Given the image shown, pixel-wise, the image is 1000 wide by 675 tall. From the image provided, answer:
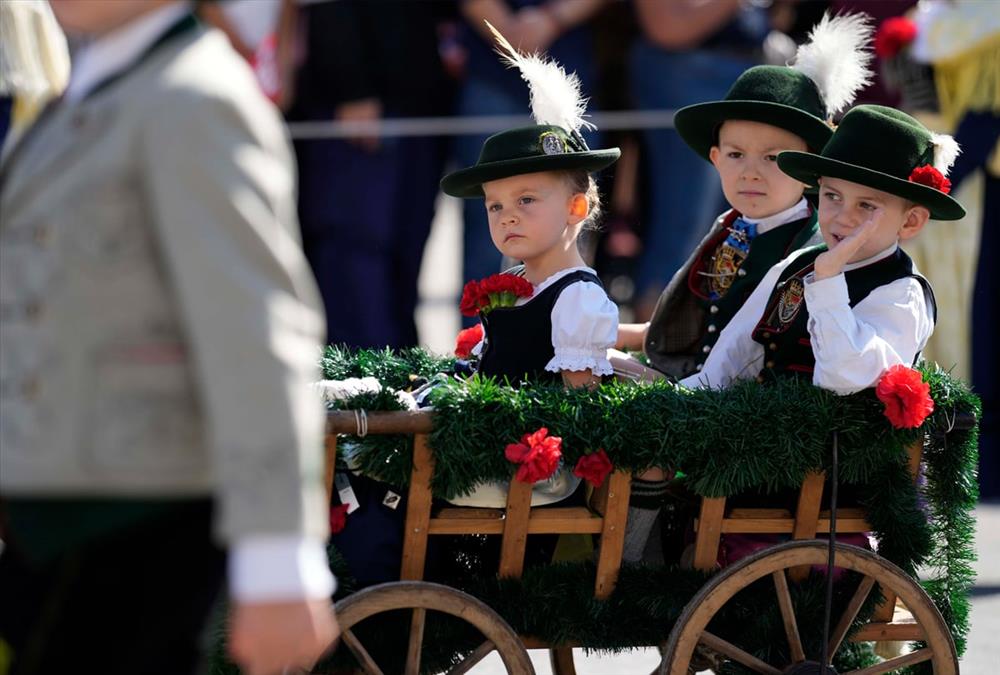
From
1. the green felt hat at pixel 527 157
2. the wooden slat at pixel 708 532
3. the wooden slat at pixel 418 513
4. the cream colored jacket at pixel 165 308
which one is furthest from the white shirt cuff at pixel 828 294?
the cream colored jacket at pixel 165 308

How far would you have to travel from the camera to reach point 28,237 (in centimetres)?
197

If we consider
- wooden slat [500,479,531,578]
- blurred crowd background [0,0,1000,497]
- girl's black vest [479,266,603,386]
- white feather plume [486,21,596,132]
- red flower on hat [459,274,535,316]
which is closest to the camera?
wooden slat [500,479,531,578]

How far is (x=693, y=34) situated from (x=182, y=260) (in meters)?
6.08

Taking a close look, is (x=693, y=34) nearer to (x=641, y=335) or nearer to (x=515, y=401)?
(x=641, y=335)

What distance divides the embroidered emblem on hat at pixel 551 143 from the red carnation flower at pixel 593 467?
2.88ft

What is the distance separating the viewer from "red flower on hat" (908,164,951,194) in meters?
3.62

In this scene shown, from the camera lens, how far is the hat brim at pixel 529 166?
150 inches

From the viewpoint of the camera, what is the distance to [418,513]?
3322 millimetres

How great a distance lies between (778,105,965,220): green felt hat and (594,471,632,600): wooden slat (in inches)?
34.6

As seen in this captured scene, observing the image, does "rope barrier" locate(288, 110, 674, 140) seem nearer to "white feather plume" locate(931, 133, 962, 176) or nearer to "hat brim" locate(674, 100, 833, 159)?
"hat brim" locate(674, 100, 833, 159)

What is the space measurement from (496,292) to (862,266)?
0.89 meters

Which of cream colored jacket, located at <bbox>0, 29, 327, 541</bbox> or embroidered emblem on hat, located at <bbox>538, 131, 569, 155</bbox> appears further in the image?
embroidered emblem on hat, located at <bbox>538, 131, 569, 155</bbox>

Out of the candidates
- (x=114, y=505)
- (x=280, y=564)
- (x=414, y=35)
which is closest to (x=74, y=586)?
(x=114, y=505)

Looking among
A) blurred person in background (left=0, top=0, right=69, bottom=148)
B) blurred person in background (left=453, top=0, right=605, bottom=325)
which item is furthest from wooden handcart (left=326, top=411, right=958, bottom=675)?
blurred person in background (left=453, top=0, right=605, bottom=325)
